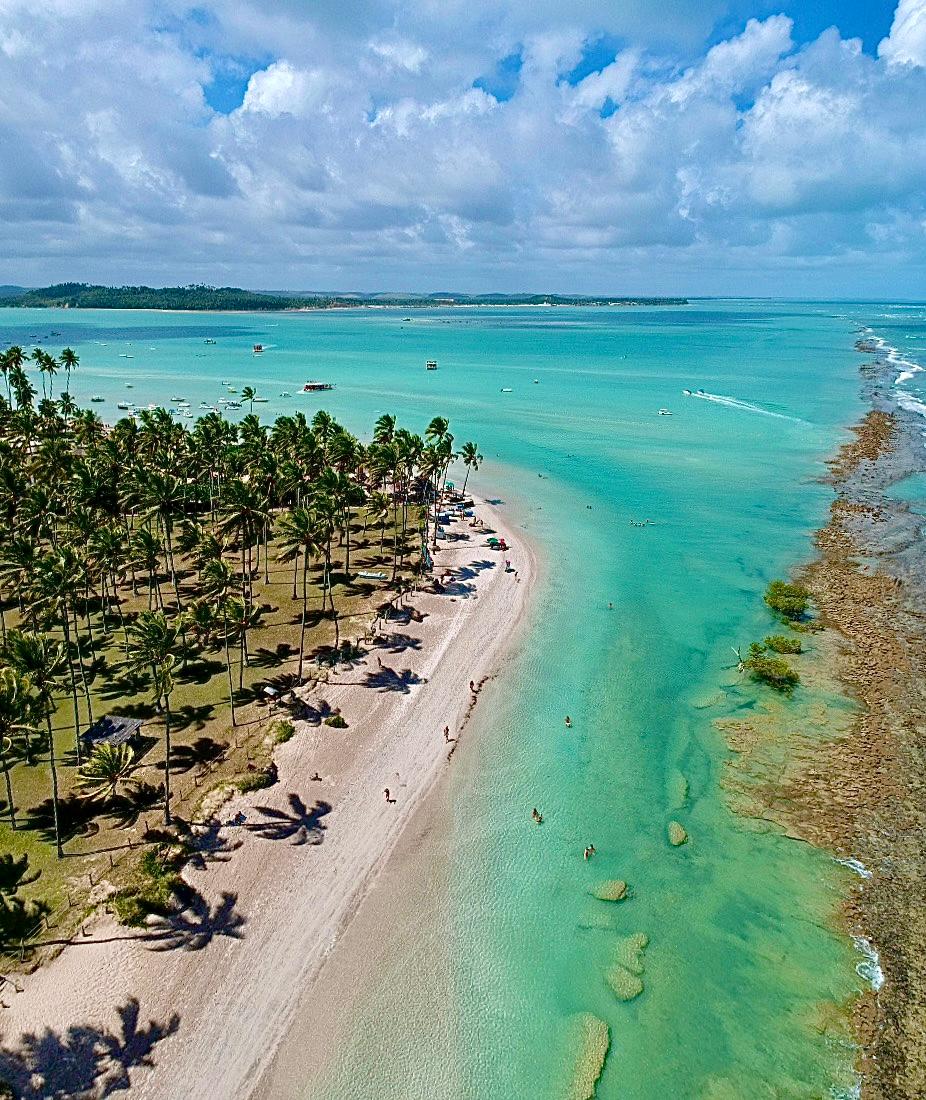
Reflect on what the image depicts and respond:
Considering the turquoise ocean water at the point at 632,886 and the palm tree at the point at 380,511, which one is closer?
the turquoise ocean water at the point at 632,886

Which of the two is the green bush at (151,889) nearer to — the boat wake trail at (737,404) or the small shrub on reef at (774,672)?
the small shrub on reef at (774,672)

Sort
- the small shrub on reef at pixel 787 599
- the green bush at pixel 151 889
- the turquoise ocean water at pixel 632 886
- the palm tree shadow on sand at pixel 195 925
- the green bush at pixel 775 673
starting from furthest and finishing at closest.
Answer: the small shrub on reef at pixel 787 599
the green bush at pixel 775 673
the green bush at pixel 151 889
the palm tree shadow on sand at pixel 195 925
the turquoise ocean water at pixel 632 886

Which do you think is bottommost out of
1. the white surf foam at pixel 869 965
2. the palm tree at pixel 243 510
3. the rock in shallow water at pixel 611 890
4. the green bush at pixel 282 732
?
the white surf foam at pixel 869 965

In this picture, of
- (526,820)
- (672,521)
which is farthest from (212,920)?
(672,521)

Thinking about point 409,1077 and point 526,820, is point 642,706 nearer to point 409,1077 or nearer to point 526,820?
point 526,820

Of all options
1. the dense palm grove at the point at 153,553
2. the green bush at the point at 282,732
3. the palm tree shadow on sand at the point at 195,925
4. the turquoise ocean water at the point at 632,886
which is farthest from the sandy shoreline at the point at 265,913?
the dense palm grove at the point at 153,553

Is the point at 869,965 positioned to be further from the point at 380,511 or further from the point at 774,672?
the point at 380,511
